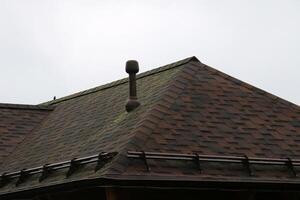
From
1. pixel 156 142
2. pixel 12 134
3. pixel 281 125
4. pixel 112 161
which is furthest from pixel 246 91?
pixel 12 134

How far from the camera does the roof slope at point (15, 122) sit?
1816 centimetres

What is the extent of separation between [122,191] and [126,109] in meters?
3.76

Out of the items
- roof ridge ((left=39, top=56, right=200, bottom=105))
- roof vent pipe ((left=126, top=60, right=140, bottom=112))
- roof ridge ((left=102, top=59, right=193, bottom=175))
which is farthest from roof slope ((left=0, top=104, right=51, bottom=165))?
roof ridge ((left=102, top=59, right=193, bottom=175))

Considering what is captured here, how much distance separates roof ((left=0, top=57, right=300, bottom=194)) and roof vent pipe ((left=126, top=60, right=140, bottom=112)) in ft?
0.60

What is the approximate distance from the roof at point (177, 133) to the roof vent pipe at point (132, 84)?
18 cm

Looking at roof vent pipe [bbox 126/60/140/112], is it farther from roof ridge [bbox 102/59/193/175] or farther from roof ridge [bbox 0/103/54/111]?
roof ridge [bbox 0/103/54/111]

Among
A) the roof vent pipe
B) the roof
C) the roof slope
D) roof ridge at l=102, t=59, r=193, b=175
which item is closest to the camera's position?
the roof

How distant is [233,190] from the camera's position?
11.9 meters

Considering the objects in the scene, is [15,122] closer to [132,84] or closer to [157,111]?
[132,84]

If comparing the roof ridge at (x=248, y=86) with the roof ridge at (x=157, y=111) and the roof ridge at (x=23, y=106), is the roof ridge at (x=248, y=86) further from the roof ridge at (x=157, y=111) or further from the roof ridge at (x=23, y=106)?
the roof ridge at (x=23, y=106)

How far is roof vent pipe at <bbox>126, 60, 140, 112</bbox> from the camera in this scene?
1476 centimetres

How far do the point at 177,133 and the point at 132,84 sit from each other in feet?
7.13

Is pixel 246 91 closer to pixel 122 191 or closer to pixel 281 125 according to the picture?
pixel 281 125

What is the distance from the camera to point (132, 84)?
48.4 feet
